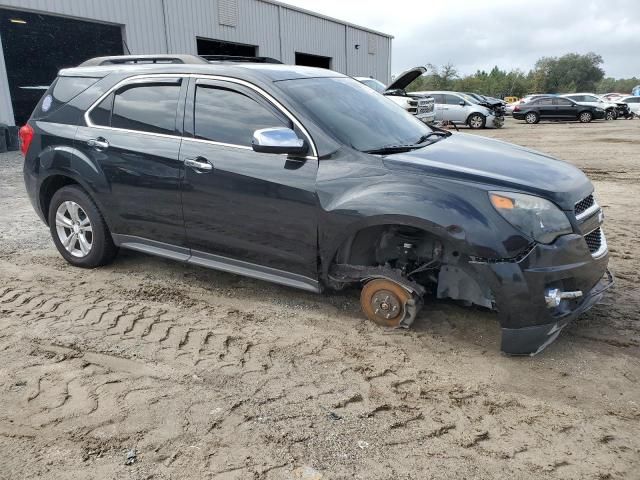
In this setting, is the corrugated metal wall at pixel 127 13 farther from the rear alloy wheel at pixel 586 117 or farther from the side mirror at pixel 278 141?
the rear alloy wheel at pixel 586 117

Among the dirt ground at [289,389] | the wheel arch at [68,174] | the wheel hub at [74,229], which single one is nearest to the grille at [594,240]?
the dirt ground at [289,389]

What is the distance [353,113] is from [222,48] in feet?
63.9

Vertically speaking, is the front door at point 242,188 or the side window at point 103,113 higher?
the side window at point 103,113

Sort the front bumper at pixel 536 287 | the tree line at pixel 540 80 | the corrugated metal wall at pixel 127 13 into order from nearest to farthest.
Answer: the front bumper at pixel 536 287 < the corrugated metal wall at pixel 127 13 < the tree line at pixel 540 80

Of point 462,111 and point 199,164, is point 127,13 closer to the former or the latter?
point 462,111

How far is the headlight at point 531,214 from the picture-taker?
309 centimetres

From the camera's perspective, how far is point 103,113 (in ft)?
14.9

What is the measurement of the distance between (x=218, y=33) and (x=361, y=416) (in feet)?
66.3

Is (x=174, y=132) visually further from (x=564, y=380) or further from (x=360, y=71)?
(x=360, y=71)

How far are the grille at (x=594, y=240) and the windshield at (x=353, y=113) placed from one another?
1388 mm

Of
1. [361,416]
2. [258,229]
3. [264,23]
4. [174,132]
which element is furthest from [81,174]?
[264,23]

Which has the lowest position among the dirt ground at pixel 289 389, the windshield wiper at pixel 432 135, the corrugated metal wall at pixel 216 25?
the dirt ground at pixel 289 389

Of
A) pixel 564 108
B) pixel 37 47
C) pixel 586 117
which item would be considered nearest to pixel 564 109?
pixel 564 108

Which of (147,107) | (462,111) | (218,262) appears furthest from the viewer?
(462,111)
